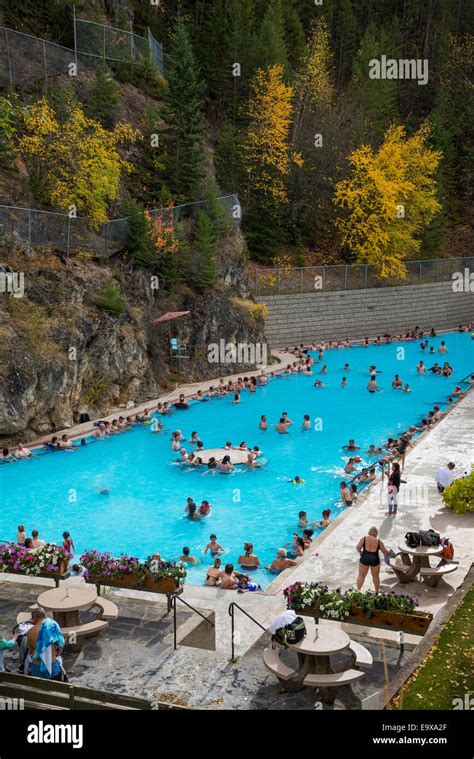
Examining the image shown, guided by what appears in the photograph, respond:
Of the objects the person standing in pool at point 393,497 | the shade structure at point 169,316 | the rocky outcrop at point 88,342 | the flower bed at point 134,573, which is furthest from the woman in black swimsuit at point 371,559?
the shade structure at point 169,316

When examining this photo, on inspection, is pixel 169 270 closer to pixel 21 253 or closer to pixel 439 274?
pixel 21 253

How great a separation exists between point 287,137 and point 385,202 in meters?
9.38

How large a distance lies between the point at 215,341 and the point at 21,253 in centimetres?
1268

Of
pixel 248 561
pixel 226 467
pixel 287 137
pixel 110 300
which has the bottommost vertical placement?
pixel 248 561

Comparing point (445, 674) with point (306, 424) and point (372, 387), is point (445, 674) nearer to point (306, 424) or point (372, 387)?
point (306, 424)

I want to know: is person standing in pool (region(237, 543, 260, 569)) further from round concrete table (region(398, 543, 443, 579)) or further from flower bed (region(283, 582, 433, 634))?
flower bed (region(283, 582, 433, 634))

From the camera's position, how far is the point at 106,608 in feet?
40.7

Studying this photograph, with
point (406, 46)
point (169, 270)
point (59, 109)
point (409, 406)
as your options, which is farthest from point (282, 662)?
point (406, 46)

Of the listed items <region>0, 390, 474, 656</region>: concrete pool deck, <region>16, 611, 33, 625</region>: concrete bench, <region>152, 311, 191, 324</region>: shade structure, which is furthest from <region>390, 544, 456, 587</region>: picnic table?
<region>152, 311, 191, 324</region>: shade structure

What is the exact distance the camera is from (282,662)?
10469 millimetres

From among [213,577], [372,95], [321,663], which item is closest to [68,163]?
[213,577]

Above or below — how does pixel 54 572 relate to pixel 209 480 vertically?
above

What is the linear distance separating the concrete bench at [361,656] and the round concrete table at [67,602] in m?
4.18
